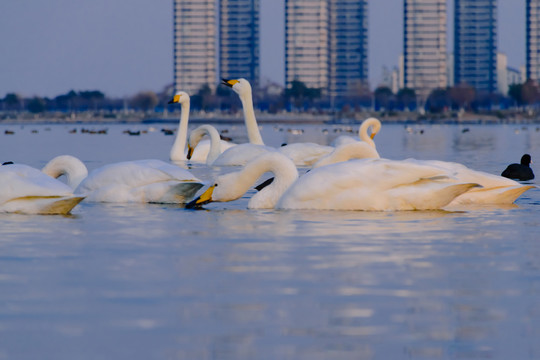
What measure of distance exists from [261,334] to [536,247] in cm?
412

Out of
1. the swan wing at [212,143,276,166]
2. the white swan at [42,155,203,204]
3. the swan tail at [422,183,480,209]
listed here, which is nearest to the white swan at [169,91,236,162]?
the swan wing at [212,143,276,166]

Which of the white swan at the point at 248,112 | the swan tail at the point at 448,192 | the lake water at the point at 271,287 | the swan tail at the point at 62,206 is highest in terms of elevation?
the white swan at the point at 248,112

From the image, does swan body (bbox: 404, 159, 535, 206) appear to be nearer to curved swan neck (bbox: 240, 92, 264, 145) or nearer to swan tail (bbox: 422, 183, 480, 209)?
swan tail (bbox: 422, 183, 480, 209)

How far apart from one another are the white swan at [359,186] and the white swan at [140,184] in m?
1.01

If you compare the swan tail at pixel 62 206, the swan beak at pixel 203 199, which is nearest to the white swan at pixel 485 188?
the swan beak at pixel 203 199

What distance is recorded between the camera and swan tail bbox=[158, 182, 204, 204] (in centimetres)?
1280

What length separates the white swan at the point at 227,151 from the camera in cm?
2127

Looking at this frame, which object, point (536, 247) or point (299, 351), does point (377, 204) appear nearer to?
point (536, 247)

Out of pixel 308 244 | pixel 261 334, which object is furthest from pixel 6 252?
pixel 261 334

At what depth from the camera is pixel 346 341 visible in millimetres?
5496

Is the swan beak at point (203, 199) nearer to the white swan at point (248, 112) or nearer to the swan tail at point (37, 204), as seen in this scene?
the swan tail at point (37, 204)

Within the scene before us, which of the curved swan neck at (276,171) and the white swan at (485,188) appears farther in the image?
the white swan at (485,188)

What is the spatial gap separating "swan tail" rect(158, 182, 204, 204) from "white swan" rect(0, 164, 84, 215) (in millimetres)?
1521

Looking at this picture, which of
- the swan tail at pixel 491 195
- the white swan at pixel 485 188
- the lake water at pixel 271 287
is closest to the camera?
the lake water at pixel 271 287
